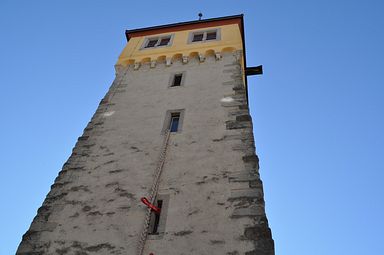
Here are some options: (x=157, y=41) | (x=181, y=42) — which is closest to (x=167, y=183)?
(x=181, y=42)

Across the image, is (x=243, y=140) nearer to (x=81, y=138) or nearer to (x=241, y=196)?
(x=241, y=196)

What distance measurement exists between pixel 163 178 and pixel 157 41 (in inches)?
350

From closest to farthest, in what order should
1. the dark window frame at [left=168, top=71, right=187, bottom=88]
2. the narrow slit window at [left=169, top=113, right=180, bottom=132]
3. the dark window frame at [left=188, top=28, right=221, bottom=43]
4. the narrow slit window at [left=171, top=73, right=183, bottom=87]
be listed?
the narrow slit window at [left=169, top=113, right=180, bottom=132] → the dark window frame at [left=168, top=71, right=187, bottom=88] → the narrow slit window at [left=171, top=73, right=183, bottom=87] → the dark window frame at [left=188, top=28, right=221, bottom=43]

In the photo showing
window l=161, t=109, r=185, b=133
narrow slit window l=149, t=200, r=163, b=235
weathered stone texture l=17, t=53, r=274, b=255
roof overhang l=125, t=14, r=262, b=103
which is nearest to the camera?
weathered stone texture l=17, t=53, r=274, b=255

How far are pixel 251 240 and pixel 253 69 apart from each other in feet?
34.6

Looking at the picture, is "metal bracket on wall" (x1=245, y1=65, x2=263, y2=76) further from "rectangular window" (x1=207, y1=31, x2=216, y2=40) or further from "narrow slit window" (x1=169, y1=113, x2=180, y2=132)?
"narrow slit window" (x1=169, y1=113, x2=180, y2=132)

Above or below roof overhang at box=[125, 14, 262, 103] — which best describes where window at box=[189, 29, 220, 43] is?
below

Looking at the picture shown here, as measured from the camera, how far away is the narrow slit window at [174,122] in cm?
941

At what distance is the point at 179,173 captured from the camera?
25.4 ft

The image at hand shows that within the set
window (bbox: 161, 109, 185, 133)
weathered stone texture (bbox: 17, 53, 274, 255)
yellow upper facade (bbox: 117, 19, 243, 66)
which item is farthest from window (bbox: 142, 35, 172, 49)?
window (bbox: 161, 109, 185, 133)

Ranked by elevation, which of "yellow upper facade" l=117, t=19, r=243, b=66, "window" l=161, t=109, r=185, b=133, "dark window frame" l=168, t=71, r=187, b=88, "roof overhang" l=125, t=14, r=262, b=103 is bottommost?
"window" l=161, t=109, r=185, b=133

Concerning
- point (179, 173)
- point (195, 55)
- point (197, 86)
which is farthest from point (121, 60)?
point (179, 173)

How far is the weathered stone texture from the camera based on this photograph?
20.7ft

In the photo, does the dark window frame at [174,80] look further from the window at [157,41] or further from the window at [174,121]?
the window at [157,41]
